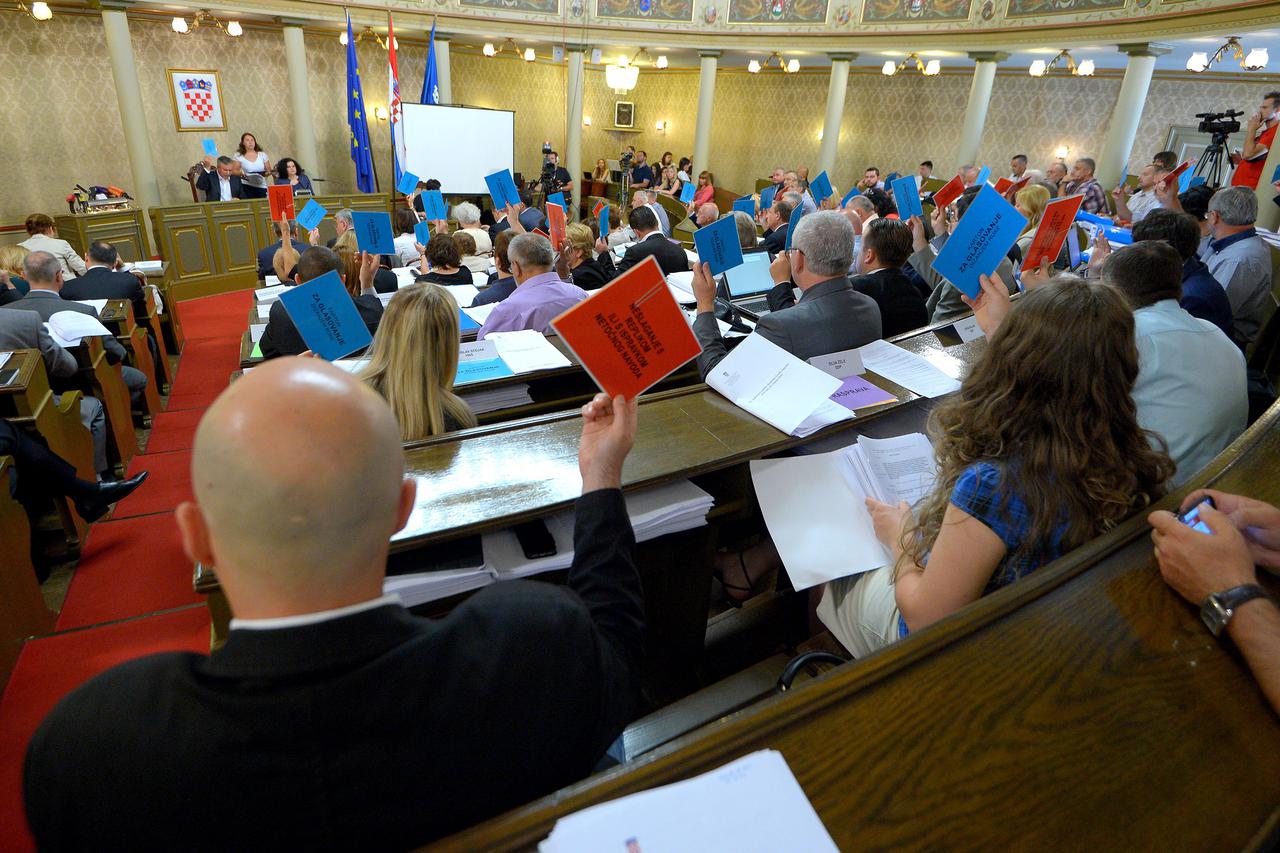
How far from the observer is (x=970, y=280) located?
2617 mm

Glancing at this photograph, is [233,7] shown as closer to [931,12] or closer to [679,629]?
[931,12]

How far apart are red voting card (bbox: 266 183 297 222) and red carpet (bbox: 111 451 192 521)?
2.06 meters

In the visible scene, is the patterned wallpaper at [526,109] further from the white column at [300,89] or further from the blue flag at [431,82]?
the blue flag at [431,82]

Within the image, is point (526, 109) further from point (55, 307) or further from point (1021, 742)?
point (1021, 742)

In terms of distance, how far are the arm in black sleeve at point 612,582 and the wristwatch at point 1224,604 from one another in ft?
2.98

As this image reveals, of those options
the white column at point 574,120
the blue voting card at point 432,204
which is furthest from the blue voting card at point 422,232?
the white column at point 574,120

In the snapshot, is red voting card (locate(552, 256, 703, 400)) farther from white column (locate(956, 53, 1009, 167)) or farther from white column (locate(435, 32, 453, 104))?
white column (locate(435, 32, 453, 104))

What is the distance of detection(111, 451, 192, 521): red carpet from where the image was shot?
3.86m

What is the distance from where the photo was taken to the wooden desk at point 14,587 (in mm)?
2562

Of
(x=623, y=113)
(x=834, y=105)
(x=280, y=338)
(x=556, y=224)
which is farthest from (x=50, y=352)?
(x=623, y=113)

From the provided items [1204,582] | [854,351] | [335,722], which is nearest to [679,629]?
[854,351]

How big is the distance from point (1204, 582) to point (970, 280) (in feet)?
5.56

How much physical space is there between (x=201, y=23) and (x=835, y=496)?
13.0m

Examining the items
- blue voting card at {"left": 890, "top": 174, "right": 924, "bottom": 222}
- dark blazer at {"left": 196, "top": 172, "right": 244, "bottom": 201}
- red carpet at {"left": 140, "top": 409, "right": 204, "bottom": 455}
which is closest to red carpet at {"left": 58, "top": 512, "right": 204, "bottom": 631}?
red carpet at {"left": 140, "top": 409, "right": 204, "bottom": 455}
